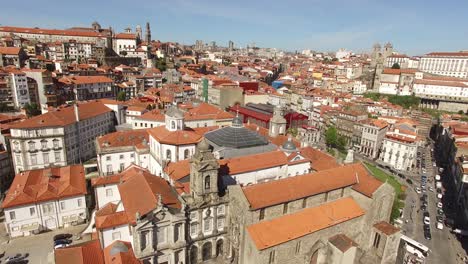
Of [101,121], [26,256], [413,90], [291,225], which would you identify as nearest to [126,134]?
[101,121]

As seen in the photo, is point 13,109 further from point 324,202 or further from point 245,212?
point 324,202

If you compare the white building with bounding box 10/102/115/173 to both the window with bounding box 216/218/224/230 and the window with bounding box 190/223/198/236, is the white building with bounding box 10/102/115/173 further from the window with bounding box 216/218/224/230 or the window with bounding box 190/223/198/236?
the window with bounding box 216/218/224/230

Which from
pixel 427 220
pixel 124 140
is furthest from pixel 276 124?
pixel 427 220

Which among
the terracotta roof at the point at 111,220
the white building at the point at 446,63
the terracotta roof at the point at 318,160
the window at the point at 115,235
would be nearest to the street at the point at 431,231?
the terracotta roof at the point at 318,160

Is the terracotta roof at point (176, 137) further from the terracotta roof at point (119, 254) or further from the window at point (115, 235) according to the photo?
the terracotta roof at point (119, 254)

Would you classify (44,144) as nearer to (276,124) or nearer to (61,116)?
(61,116)
